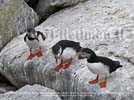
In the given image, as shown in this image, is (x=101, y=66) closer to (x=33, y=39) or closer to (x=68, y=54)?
(x=68, y=54)

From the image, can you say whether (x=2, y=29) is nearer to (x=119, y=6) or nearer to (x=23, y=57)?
(x=23, y=57)

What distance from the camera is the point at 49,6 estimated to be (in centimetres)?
1050

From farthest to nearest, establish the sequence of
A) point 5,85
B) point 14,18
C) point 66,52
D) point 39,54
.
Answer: point 14,18 → point 5,85 → point 39,54 → point 66,52

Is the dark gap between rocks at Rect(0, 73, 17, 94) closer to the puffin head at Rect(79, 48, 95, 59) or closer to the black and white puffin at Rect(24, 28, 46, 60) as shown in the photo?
the black and white puffin at Rect(24, 28, 46, 60)

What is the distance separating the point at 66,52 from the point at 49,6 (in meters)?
3.14

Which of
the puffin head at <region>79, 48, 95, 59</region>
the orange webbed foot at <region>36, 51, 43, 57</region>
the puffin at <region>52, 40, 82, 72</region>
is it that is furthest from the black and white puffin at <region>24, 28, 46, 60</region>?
the puffin head at <region>79, 48, 95, 59</region>

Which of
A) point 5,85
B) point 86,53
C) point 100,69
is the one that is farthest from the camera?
point 5,85

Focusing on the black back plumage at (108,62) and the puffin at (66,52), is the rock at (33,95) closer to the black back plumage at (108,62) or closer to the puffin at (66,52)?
the black back plumage at (108,62)

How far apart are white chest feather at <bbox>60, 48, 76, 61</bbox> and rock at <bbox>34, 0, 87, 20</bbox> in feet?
Answer: 9.82

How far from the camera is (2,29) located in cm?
976

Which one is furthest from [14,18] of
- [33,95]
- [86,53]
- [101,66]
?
[33,95]

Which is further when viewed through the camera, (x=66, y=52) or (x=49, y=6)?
(x=49, y=6)

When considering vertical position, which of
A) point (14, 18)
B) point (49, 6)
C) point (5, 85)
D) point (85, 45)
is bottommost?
point (5, 85)

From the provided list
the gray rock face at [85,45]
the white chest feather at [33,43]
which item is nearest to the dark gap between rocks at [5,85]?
the gray rock face at [85,45]
